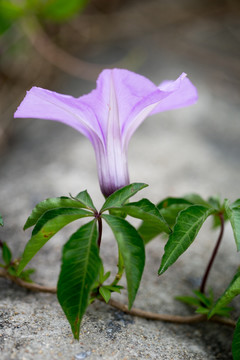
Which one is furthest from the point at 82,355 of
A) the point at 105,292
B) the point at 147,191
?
the point at 147,191

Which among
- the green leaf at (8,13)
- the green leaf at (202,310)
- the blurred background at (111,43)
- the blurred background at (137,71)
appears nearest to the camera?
Answer: the green leaf at (202,310)

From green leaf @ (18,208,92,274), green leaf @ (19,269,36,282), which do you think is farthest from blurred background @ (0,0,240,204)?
green leaf @ (18,208,92,274)

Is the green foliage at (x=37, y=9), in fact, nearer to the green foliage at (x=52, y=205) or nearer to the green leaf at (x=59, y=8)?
the green leaf at (x=59, y=8)

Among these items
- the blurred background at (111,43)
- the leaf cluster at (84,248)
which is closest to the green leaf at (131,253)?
the leaf cluster at (84,248)

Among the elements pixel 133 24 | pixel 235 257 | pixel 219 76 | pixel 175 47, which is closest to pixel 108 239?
pixel 235 257

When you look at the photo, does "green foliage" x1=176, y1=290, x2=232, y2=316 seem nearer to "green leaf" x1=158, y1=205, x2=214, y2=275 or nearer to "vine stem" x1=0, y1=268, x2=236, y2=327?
"vine stem" x1=0, y1=268, x2=236, y2=327

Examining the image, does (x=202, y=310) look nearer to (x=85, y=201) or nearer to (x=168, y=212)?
(x=168, y=212)
